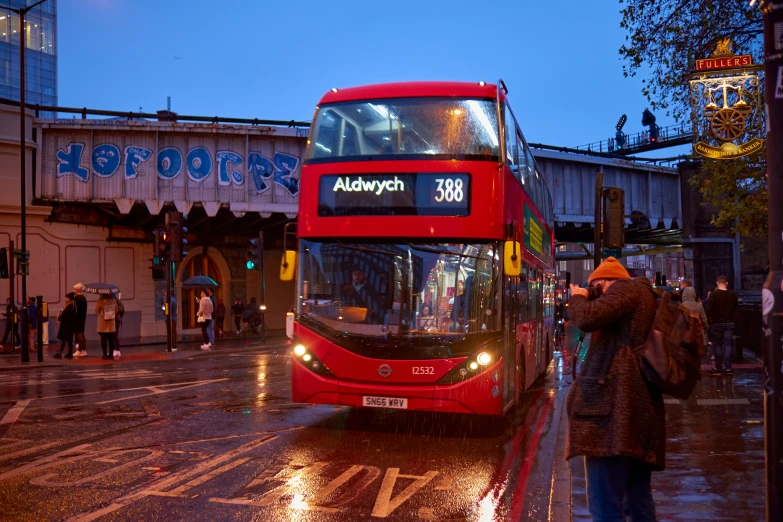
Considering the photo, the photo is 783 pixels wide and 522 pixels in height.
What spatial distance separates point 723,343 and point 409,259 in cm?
790

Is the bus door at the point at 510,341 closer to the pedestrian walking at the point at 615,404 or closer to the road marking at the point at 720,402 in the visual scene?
the road marking at the point at 720,402

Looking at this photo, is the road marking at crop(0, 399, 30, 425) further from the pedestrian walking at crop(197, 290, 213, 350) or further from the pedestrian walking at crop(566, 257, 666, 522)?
the pedestrian walking at crop(197, 290, 213, 350)

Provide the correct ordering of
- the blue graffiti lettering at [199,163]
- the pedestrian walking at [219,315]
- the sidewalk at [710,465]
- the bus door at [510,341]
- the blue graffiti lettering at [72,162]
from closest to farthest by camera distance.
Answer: the sidewalk at [710,465], the bus door at [510,341], the blue graffiti lettering at [72,162], the blue graffiti lettering at [199,163], the pedestrian walking at [219,315]

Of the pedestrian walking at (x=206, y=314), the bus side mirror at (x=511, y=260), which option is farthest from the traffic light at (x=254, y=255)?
the bus side mirror at (x=511, y=260)

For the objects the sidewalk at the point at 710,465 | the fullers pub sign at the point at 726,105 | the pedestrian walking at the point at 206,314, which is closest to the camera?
the sidewalk at the point at 710,465

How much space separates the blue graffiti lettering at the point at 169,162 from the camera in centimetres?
2945

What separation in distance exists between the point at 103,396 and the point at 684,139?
180 ft

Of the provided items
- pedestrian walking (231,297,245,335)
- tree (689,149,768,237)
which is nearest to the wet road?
tree (689,149,768,237)

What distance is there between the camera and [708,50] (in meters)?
14.2

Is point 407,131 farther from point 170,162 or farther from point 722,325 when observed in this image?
point 170,162

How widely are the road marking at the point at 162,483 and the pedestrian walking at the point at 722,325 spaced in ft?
30.3

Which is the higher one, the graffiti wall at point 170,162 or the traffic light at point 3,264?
the graffiti wall at point 170,162

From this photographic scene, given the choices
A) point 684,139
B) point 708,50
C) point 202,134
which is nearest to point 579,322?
point 708,50

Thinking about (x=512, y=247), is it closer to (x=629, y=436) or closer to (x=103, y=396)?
(x=629, y=436)
